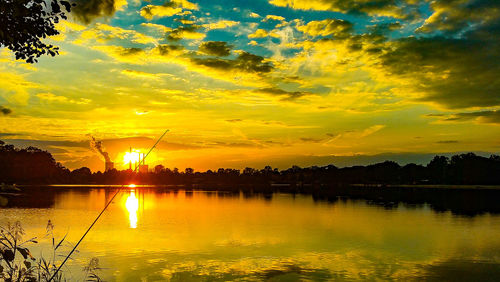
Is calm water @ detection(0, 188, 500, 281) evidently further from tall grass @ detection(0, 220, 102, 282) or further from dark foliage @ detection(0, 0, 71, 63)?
dark foliage @ detection(0, 0, 71, 63)

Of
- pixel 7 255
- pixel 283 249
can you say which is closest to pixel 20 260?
pixel 283 249

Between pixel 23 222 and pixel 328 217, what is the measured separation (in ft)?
131

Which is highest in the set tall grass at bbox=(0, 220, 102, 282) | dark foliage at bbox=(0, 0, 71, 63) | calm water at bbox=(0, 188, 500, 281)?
dark foliage at bbox=(0, 0, 71, 63)

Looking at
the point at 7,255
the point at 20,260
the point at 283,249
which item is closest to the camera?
the point at 7,255

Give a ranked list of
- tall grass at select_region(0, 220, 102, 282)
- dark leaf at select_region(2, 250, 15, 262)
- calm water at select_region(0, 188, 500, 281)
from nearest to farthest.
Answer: dark leaf at select_region(2, 250, 15, 262) < tall grass at select_region(0, 220, 102, 282) < calm water at select_region(0, 188, 500, 281)

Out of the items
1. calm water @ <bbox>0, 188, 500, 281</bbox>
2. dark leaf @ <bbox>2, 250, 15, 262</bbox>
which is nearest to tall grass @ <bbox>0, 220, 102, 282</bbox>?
dark leaf @ <bbox>2, 250, 15, 262</bbox>

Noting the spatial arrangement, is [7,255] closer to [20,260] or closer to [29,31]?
[29,31]

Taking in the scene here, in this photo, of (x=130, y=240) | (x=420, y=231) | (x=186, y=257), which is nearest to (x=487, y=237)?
(x=420, y=231)

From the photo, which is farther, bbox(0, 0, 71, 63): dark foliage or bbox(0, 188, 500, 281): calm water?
bbox(0, 188, 500, 281): calm water

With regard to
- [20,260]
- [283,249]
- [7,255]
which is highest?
[7,255]

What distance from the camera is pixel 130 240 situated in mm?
41125

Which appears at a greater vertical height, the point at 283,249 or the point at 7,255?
the point at 7,255

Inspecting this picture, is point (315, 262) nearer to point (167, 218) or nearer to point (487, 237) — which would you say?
point (487, 237)

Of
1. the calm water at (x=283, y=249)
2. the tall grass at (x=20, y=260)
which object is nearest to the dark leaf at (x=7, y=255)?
the tall grass at (x=20, y=260)
